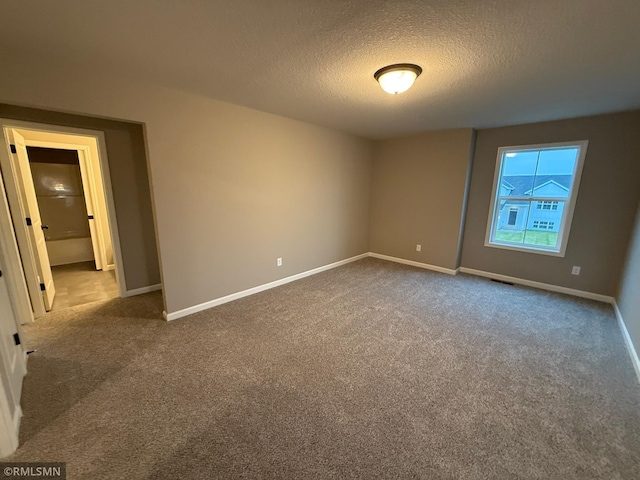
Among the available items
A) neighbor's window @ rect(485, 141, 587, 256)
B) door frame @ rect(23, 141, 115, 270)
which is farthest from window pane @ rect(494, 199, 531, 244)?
door frame @ rect(23, 141, 115, 270)

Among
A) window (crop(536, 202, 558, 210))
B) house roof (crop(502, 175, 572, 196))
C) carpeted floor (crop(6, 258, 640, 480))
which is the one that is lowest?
carpeted floor (crop(6, 258, 640, 480))

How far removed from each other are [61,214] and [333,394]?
6189mm

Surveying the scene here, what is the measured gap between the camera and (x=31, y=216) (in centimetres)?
285

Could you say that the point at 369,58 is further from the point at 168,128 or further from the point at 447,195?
the point at 447,195

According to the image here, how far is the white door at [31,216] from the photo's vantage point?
8.91 feet

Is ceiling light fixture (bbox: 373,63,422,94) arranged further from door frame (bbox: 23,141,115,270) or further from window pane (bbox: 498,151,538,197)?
door frame (bbox: 23,141,115,270)

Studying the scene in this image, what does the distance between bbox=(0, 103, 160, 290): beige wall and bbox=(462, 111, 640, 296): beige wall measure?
5.06 m

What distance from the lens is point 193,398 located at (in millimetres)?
1788

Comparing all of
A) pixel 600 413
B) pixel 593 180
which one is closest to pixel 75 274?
pixel 600 413

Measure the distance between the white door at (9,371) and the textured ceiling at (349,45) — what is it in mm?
1839

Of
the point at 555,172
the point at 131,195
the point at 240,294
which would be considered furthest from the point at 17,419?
the point at 555,172

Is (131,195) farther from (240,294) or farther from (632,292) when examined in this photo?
(632,292)

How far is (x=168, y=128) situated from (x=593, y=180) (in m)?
5.15

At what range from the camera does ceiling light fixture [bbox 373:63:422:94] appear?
6.60 ft
